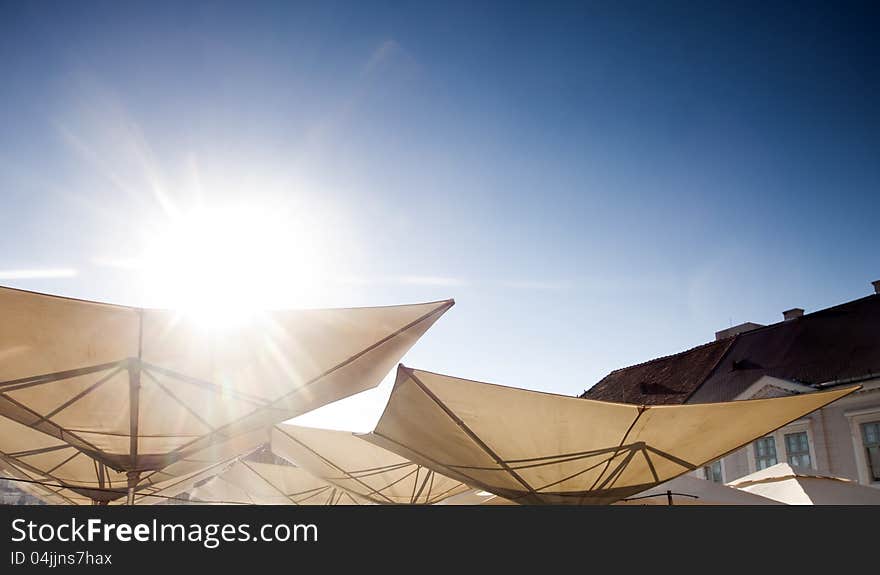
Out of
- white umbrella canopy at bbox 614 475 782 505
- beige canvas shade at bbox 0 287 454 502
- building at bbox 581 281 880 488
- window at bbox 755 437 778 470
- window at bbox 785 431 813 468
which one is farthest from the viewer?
window at bbox 755 437 778 470

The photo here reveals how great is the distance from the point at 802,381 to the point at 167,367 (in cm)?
2142

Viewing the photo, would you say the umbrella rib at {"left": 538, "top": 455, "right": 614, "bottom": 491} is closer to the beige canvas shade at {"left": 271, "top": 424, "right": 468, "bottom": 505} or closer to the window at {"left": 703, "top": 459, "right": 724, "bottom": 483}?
the beige canvas shade at {"left": 271, "top": 424, "right": 468, "bottom": 505}

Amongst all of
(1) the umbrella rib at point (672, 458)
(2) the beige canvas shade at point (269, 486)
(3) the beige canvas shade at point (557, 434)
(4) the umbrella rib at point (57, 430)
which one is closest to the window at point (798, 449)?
(2) the beige canvas shade at point (269, 486)

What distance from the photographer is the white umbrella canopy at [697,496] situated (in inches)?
327

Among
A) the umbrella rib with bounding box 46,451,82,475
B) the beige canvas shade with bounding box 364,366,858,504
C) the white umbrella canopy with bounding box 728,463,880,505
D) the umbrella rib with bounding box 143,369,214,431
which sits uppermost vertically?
the umbrella rib with bounding box 143,369,214,431

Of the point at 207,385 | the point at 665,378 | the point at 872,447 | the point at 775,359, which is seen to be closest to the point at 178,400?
the point at 207,385

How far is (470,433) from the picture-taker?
6.11 metres

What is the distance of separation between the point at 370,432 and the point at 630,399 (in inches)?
913

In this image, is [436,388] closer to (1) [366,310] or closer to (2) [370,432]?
(1) [366,310]

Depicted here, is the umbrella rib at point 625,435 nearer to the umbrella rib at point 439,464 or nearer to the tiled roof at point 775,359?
the umbrella rib at point 439,464

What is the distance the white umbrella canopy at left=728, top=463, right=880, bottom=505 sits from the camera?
8.62 metres

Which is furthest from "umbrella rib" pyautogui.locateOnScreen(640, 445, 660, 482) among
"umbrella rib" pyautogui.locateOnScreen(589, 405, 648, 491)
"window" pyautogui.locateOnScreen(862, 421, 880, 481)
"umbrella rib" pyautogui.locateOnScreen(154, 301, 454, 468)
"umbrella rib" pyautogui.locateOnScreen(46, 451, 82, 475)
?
"window" pyautogui.locateOnScreen(862, 421, 880, 481)

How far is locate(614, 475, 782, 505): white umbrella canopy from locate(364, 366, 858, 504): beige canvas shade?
4.89 feet
